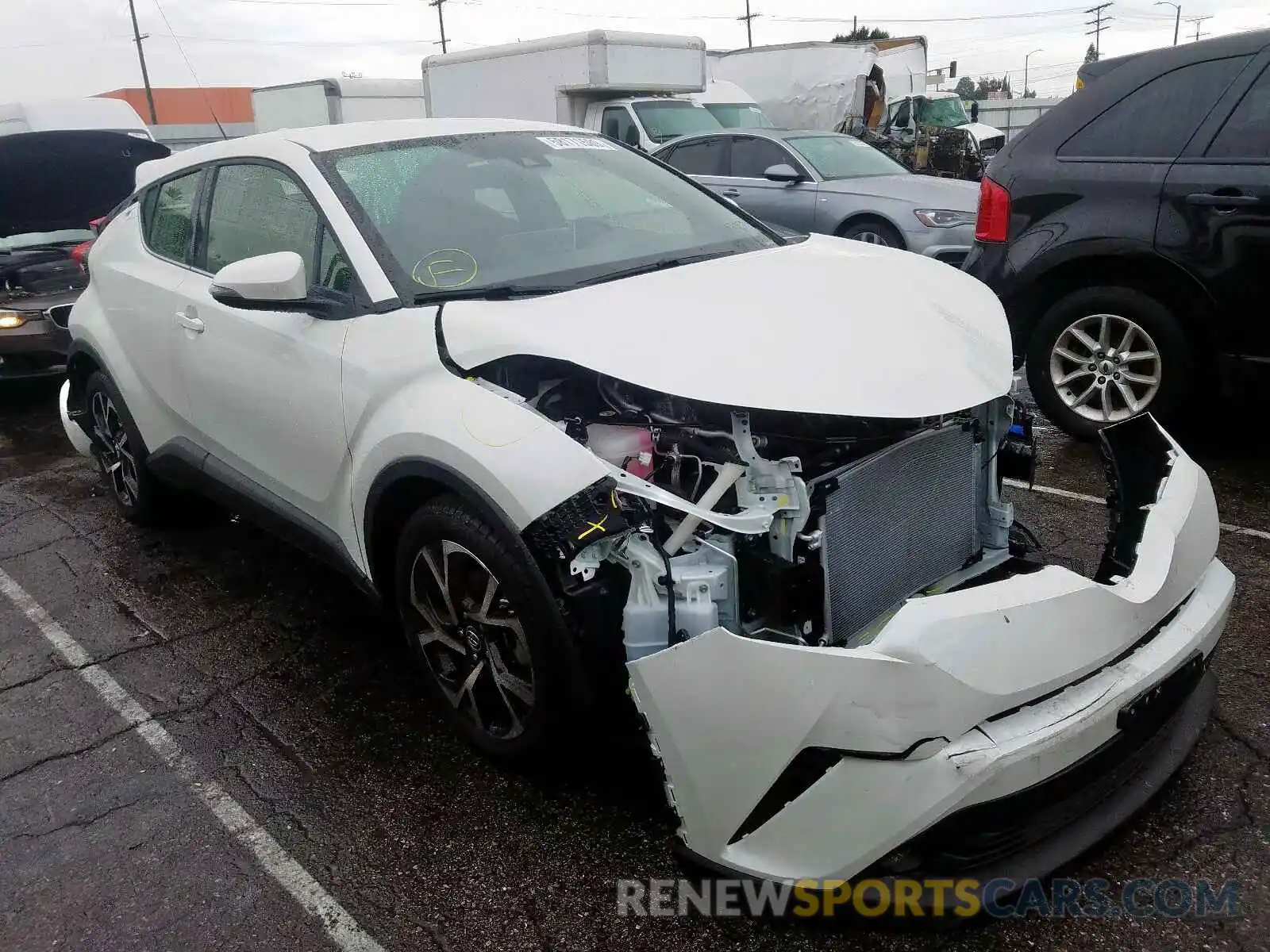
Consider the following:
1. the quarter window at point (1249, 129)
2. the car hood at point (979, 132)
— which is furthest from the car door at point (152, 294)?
the car hood at point (979, 132)

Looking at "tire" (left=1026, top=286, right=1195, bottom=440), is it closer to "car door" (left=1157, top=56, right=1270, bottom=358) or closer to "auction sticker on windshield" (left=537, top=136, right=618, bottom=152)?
"car door" (left=1157, top=56, right=1270, bottom=358)

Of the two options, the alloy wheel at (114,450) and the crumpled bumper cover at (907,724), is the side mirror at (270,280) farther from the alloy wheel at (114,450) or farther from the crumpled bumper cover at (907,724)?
the alloy wheel at (114,450)

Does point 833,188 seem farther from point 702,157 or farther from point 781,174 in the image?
point 702,157

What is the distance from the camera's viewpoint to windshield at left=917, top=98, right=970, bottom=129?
890 inches

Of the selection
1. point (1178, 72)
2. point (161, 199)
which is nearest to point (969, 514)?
point (1178, 72)

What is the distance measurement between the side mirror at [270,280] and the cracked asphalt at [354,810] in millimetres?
1336

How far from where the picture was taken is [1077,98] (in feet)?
16.2

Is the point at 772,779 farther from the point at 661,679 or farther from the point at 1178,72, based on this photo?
the point at 1178,72

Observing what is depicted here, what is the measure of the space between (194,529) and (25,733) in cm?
174

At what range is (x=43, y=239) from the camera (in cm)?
789

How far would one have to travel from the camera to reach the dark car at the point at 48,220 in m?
6.86

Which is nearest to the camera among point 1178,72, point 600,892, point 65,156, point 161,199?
point 600,892

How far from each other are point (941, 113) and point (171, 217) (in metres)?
22.1

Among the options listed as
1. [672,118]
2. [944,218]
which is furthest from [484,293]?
[672,118]
